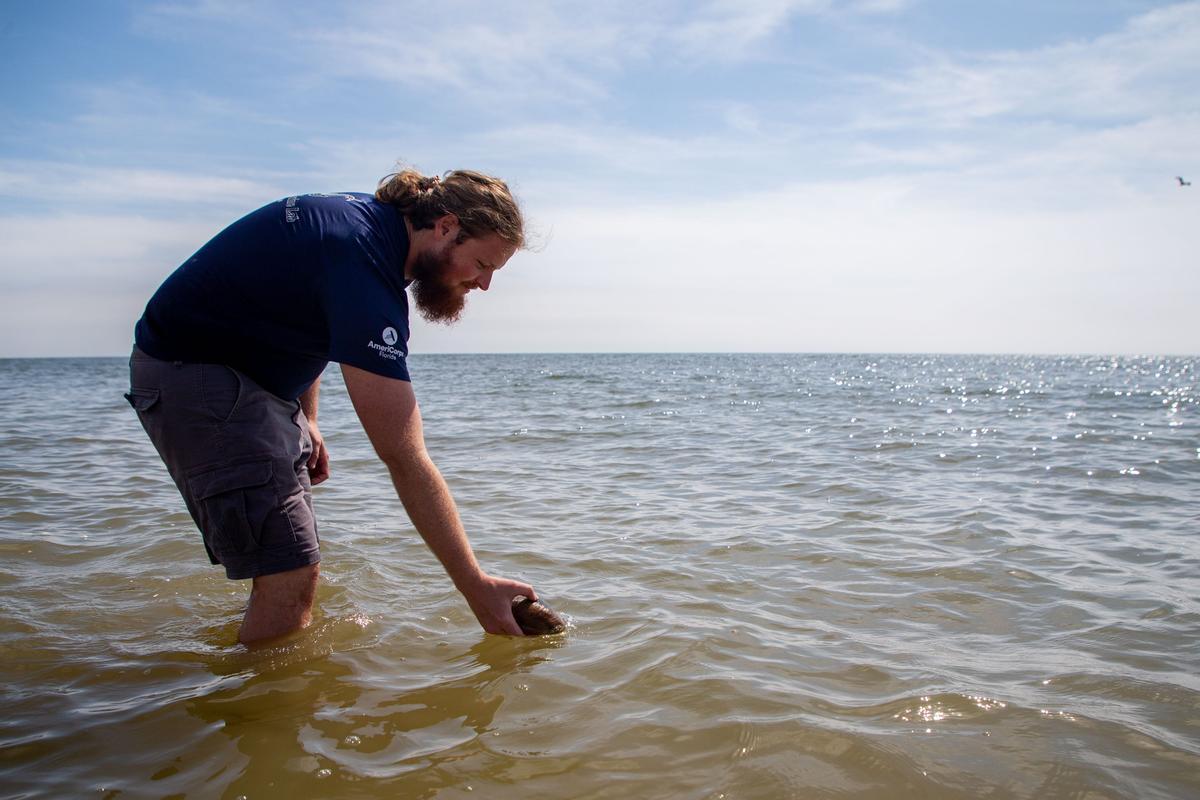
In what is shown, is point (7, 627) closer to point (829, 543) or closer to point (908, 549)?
point (829, 543)

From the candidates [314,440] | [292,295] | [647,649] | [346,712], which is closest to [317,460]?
[314,440]

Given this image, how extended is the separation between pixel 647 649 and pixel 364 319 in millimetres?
1695

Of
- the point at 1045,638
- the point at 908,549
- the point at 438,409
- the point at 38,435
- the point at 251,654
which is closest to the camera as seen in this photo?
the point at 251,654

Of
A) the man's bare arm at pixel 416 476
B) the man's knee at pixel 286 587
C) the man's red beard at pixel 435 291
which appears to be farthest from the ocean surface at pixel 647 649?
the man's red beard at pixel 435 291

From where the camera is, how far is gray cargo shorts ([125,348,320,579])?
105 inches

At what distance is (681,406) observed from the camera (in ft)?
54.4

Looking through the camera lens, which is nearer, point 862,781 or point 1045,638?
point 862,781

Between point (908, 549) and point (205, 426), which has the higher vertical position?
point (205, 426)

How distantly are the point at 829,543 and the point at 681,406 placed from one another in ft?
38.8

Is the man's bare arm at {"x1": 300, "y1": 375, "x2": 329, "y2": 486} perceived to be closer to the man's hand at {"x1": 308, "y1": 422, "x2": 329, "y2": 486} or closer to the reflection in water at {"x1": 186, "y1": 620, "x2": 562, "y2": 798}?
the man's hand at {"x1": 308, "y1": 422, "x2": 329, "y2": 486}

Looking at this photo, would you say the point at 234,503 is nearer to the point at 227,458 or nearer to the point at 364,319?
the point at 227,458

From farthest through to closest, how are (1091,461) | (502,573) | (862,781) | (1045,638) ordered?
(1091,461)
(502,573)
(1045,638)
(862,781)

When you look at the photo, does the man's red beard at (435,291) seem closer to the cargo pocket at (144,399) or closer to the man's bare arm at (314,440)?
the man's bare arm at (314,440)

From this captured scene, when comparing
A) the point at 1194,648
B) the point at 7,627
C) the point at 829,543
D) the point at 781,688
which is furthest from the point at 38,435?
the point at 1194,648
